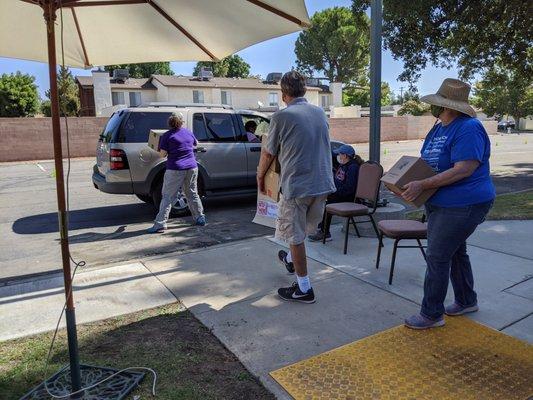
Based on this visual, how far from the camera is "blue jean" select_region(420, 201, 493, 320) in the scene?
315 centimetres

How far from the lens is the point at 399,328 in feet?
11.6

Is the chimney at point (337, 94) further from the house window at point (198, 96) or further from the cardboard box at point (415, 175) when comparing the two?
the cardboard box at point (415, 175)

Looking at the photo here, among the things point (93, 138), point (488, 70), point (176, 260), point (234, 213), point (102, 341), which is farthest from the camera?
point (93, 138)

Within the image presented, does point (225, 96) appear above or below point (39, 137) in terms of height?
above

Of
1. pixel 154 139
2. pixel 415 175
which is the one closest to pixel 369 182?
pixel 415 175

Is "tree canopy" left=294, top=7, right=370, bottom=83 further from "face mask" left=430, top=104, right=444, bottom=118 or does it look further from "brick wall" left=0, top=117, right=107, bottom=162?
"face mask" left=430, top=104, right=444, bottom=118

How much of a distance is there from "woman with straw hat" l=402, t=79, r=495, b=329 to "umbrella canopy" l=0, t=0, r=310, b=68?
1221mm

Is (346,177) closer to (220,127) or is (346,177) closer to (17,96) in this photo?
(220,127)

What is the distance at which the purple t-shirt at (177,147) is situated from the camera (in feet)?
22.5

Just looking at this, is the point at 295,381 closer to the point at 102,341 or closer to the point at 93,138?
the point at 102,341

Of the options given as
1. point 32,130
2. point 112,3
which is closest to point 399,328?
point 112,3

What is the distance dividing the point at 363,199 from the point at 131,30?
3583mm

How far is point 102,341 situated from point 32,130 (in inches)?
867

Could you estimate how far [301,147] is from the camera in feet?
12.4
